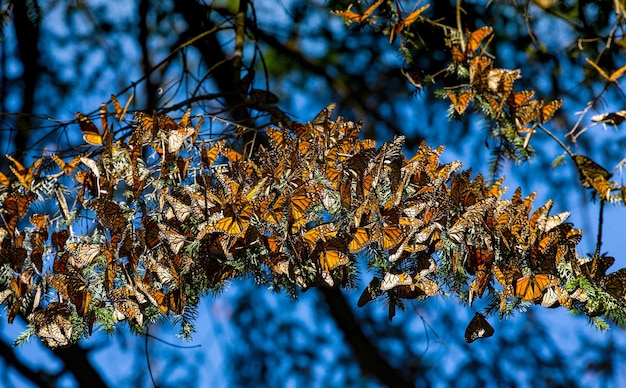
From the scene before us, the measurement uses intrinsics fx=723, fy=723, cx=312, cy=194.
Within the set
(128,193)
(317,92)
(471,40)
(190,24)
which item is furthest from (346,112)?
(128,193)

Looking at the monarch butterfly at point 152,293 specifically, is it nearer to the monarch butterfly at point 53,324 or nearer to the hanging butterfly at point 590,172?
the monarch butterfly at point 53,324

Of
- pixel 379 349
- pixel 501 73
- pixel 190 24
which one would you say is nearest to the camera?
pixel 501 73

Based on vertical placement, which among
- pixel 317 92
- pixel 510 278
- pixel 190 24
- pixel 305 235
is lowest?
pixel 510 278

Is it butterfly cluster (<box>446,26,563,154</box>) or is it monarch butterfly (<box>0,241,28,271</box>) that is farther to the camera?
butterfly cluster (<box>446,26,563,154</box>)

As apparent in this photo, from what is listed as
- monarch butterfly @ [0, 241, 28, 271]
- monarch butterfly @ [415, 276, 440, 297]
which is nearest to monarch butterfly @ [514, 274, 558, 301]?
monarch butterfly @ [415, 276, 440, 297]

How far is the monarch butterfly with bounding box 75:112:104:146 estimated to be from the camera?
1036 millimetres

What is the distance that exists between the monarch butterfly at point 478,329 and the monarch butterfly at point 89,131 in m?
0.58

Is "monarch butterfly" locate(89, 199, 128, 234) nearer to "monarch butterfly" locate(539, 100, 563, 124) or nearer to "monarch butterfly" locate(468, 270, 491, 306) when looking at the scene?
"monarch butterfly" locate(468, 270, 491, 306)

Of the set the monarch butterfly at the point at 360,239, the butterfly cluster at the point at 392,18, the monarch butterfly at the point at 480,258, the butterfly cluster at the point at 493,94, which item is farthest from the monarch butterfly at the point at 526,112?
the monarch butterfly at the point at 360,239

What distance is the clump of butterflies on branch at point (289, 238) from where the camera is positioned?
0.89 metres

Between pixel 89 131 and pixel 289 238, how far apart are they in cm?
36

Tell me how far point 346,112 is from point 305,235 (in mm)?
1979

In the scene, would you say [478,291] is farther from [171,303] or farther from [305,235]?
[171,303]

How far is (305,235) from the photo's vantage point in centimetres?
87
